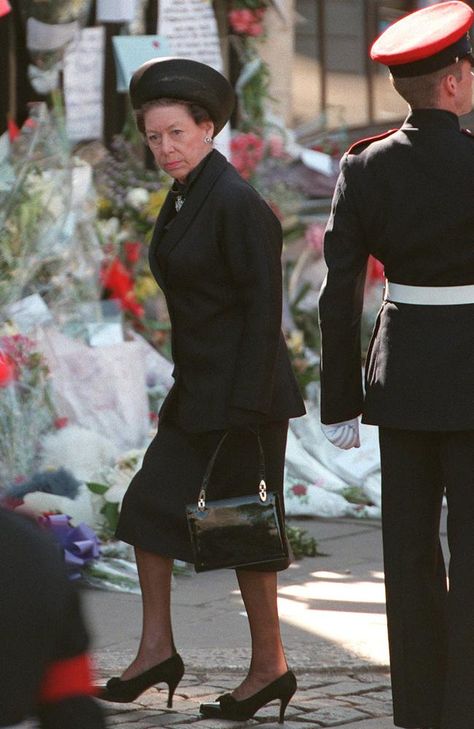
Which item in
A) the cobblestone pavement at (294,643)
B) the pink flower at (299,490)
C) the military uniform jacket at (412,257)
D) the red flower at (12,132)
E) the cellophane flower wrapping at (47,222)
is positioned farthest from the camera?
the pink flower at (299,490)

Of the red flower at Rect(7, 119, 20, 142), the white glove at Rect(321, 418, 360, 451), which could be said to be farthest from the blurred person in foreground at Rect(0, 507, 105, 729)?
the red flower at Rect(7, 119, 20, 142)

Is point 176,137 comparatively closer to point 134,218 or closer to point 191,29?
point 134,218

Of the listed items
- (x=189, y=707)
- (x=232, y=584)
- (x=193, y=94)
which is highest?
(x=193, y=94)

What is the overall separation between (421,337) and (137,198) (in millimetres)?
4061

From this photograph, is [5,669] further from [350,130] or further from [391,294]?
[350,130]

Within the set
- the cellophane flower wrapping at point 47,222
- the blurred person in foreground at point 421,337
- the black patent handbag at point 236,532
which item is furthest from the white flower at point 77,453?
the blurred person in foreground at point 421,337

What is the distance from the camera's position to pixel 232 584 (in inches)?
236

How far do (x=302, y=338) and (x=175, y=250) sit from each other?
408 centimetres

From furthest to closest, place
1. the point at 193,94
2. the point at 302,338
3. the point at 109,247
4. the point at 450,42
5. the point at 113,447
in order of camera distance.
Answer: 1. the point at 302,338
2. the point at 109,247
3. the point at 113,447
4. the point at 193,94
5. the point at 450,42

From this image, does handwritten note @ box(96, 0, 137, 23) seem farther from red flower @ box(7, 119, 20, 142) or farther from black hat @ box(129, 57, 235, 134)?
black hat @ box(129, 57, 235, 134)

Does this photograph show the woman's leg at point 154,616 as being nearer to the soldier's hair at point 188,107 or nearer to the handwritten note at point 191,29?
Result: the soldier's hair at point 188,107

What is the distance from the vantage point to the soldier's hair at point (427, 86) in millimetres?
3922

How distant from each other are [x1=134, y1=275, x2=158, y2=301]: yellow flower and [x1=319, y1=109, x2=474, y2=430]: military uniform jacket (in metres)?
3.79

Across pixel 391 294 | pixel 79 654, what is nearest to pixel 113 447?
pixel 391 294
